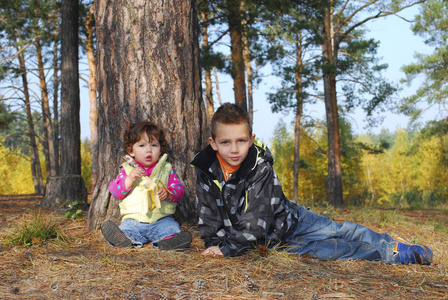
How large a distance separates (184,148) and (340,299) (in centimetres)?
222

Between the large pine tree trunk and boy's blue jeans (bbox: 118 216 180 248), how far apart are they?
34cm

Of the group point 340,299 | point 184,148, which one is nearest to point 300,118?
point 184,148

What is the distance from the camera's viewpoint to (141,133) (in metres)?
3.46

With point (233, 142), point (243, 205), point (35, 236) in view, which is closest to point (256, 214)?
point (243, 205)

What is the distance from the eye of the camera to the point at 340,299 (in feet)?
6.72

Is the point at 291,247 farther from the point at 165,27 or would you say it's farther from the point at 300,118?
the point at 300,118

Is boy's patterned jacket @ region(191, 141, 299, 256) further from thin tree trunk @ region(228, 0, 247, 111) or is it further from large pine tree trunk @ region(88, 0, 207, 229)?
thin tree trunk @ region(228, 0, 247, 111)

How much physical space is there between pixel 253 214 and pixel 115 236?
4.19 ft

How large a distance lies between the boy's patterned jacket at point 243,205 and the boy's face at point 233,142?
0.27 ft

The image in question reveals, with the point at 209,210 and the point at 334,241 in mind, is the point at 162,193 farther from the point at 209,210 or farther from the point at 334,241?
the point at 334,241

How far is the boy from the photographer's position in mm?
2855

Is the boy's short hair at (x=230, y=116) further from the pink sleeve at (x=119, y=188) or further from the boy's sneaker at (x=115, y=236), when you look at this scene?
the boy's sneaker at (x=115, y=236)

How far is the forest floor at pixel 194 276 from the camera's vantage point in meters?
2.12

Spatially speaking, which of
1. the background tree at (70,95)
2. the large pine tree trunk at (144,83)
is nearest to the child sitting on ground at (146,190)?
the large pine tree trunk at (144,83)
